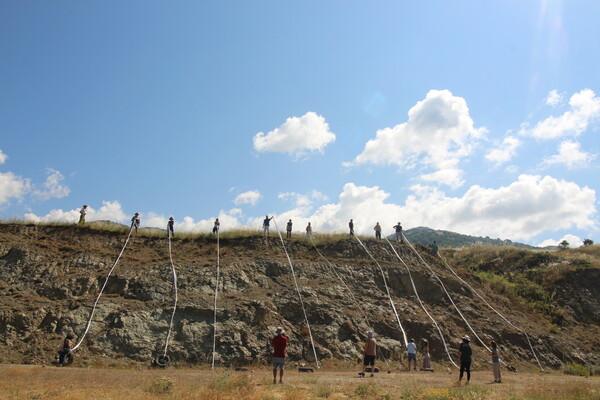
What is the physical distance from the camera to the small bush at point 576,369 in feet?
66.5

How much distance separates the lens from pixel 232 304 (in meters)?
20.4

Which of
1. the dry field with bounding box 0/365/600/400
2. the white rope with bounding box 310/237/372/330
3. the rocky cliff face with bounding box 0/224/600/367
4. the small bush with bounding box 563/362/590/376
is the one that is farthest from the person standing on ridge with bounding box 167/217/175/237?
the small bush with bounding box 563/362/590/376

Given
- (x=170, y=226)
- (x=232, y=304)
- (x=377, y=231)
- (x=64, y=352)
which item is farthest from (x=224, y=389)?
(x=377, y=231)

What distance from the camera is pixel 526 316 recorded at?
25844mm

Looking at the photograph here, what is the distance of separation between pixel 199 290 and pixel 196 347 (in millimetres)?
3832

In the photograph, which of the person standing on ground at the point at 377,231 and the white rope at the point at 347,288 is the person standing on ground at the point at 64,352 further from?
the person standing on ground at the point at 377,231

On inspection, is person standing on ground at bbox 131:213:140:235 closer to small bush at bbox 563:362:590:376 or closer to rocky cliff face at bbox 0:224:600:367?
rocky cliff face at bbox 0:224:600:367

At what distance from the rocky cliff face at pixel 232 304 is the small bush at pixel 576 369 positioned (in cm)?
74

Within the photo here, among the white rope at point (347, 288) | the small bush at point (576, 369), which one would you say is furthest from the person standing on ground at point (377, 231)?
the small bush at point (576, 369)

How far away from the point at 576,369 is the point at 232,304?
53.8 feet

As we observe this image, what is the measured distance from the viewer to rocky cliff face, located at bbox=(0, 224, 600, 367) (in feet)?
58.8

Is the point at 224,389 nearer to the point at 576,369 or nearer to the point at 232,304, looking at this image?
the point at 232,304

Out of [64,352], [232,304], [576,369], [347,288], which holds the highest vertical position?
[347,288]

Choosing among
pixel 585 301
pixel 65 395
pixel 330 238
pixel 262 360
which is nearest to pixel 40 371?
pixel 65 395
